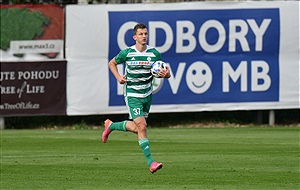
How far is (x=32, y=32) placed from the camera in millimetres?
26094

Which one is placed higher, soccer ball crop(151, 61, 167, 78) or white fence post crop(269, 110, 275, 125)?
soccer ball crop(151, 61, 167, 78)

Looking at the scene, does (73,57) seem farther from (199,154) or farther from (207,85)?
(199,154)

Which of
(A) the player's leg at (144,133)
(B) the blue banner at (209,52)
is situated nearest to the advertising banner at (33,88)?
(B) the blue banner at (209,52)

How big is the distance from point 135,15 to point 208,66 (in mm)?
2388

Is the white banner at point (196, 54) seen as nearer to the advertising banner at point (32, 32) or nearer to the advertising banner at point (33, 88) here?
the advertising banner at point (33, 88)

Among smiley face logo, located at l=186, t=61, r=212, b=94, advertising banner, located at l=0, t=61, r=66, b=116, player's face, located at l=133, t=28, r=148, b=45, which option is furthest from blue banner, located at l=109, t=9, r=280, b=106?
player's face, located at l=133, t=28, r=148, b=45

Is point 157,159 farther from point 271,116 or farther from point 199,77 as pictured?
point 271,116

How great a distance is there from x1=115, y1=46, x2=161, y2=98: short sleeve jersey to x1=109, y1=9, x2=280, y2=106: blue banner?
11.7 m

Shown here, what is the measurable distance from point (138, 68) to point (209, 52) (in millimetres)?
12269

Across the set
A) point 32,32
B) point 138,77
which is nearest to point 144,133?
point 138,77

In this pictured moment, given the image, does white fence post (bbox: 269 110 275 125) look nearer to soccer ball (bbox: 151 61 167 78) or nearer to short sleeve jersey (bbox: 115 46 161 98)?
short sleeve jersey (bbox: 115 46 161 98)

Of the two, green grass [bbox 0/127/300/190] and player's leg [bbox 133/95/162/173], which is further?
player's leg [bbox 133/95/162/173]

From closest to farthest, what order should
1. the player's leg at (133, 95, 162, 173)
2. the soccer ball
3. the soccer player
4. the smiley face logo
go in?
the player's leg at (133, 95, 162, 173) → the soccer ball → the soccer player → the smiley face logo

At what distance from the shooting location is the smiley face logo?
26.0m
